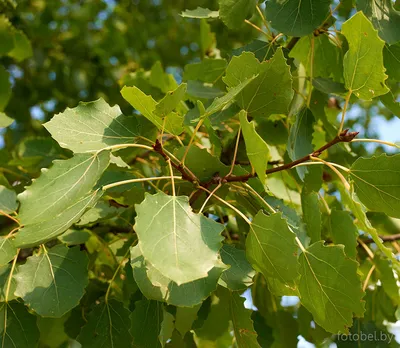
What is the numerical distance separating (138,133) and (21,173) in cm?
91

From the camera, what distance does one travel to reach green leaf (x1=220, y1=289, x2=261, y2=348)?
1.33 meters

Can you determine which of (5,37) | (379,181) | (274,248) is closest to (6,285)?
(274,248)

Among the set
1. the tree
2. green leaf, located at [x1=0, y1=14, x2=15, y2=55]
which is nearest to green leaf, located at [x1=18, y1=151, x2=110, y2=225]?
the tree

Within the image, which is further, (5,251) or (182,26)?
(182,26)

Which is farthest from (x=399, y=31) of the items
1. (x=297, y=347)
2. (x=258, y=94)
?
(x=297, y=347)

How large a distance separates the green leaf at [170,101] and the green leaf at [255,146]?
13 cm

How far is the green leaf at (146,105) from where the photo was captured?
1221mm

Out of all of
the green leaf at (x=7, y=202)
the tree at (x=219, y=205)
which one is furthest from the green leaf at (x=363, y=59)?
the green leaf at (x=7, y=202)

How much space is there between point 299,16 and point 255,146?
1.68 ft

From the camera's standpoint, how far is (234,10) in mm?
1542

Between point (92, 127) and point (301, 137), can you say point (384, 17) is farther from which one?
point (92, 127)

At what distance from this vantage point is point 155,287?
1.15 m

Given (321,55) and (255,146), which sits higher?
(255,146)

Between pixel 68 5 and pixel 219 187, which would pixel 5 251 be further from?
pixel 68 5
